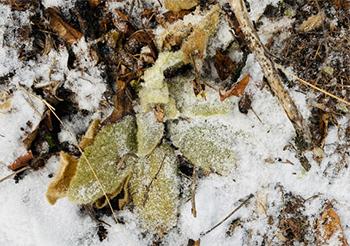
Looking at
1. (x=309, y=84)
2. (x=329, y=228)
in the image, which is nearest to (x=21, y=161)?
(x=309, y=84)

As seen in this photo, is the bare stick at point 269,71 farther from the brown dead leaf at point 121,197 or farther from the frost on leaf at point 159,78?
the brown dead leaf at point 121,197

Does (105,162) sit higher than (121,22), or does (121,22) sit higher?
(121,22)

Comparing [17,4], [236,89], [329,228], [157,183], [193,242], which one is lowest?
[329,228]

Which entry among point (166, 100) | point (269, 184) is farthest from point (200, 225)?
point (166, 100)

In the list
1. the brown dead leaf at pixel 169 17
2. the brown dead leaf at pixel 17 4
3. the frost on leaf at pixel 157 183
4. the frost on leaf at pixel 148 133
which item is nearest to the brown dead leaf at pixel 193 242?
the frost on leaf at pixel 157 183

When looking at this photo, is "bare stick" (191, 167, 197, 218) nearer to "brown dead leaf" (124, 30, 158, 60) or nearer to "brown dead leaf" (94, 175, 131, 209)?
"brown dead leaf" (94, 175, 131, 209)

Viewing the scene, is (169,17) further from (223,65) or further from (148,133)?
(148,133)
